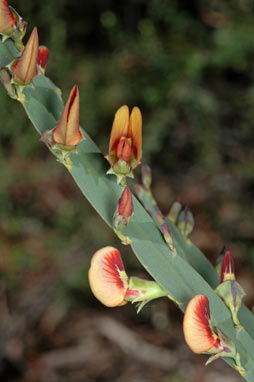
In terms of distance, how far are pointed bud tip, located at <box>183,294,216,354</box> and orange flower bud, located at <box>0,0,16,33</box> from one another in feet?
1.25

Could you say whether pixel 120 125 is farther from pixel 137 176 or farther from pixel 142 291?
pixel 137 176

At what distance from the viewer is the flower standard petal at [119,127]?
57cm

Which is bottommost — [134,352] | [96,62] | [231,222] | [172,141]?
[134,352]

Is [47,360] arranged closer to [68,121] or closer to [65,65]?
[65,65]

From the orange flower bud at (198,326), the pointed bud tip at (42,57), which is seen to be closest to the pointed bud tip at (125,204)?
the orange flower bud at (198,326)

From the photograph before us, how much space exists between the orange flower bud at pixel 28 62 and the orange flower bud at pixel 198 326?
32 centimetres

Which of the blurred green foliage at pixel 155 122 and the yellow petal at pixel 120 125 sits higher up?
the yellow petal at pixel 120 125

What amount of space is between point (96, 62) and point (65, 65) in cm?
23

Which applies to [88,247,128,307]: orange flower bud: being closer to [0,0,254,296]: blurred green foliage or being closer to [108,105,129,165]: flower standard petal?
[108,105,129,165]: flower standard petal

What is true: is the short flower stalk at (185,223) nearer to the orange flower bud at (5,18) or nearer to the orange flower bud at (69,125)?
the orange flower bud at (69,125)

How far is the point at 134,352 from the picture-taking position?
1.97 metres

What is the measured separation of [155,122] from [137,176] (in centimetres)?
24

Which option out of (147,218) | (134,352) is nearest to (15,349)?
(134,352)

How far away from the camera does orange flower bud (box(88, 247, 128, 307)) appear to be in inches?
22.4
